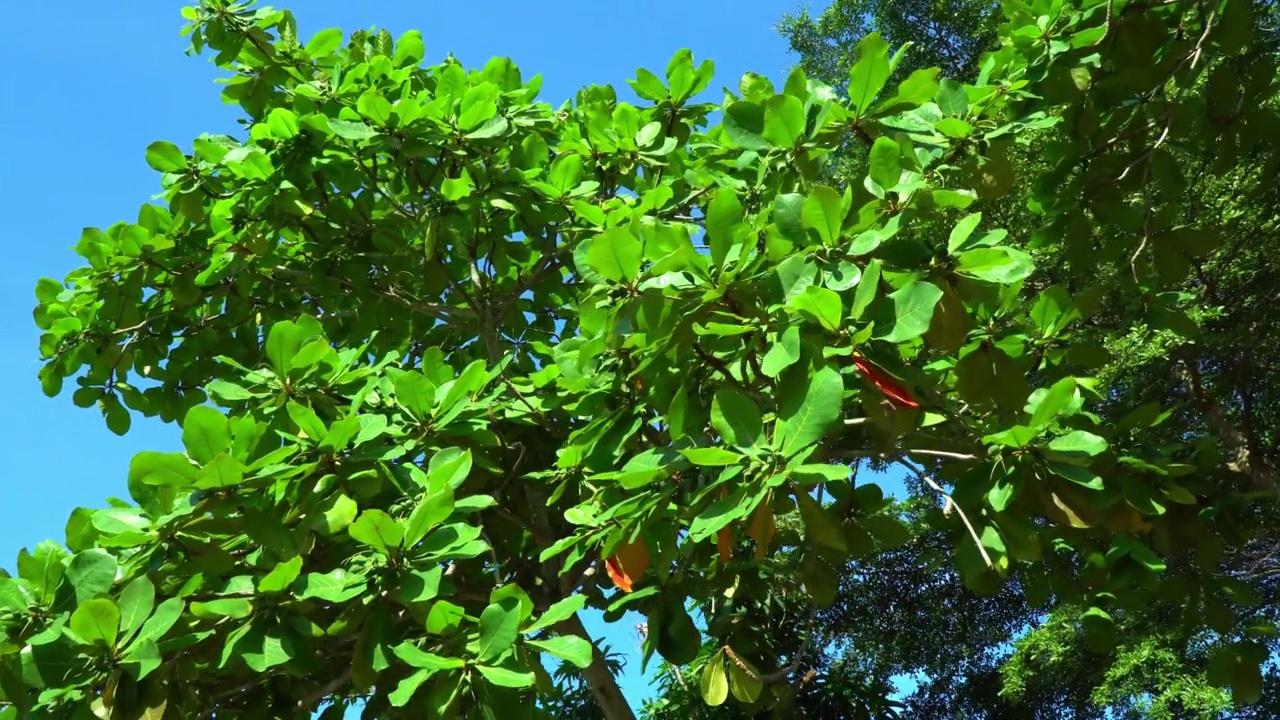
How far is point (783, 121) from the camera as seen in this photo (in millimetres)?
2904

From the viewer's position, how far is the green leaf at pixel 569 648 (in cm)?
259

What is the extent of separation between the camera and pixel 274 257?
15.5 feet

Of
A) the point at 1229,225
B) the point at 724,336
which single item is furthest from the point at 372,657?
the point at 1229,225

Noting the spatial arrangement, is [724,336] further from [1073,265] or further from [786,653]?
[786,653]

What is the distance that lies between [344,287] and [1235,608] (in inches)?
258

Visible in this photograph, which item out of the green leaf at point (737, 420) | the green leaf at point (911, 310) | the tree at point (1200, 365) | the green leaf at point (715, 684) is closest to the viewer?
the green leaf at point (737, 420)

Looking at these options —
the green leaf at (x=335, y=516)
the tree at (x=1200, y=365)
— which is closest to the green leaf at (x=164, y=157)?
the green leaf at (x=335, y=516)

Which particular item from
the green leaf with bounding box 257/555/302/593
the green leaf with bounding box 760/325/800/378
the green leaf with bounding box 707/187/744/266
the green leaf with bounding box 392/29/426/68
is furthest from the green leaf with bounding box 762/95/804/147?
the green leaf with bounding box 392/29/426/68

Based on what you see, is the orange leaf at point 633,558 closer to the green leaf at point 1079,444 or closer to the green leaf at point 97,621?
the green leaf at point 1079,444

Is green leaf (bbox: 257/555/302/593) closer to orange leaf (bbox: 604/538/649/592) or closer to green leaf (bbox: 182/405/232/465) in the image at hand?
green leaf (bbox: 182/405/232/465)

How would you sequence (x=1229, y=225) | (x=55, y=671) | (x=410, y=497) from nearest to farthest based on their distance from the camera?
1. (x=55, y=671)
2. (x=410, y=497)
3. (x=1229, y=225)

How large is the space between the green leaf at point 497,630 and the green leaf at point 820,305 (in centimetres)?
93

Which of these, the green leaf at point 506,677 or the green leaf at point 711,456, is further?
the green leaf at point 506,677

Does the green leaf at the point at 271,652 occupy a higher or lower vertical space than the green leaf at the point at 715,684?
higher
